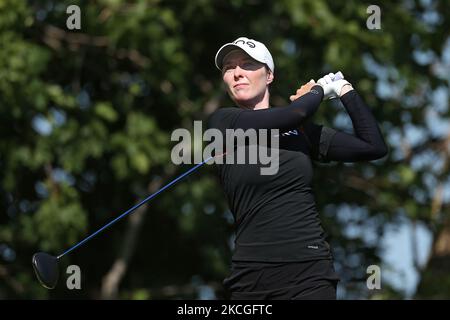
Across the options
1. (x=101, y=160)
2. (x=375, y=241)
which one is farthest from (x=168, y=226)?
(x=375, y=241)

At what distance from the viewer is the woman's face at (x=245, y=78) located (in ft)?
15.6

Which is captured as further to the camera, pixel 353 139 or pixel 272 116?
pixel 353 139

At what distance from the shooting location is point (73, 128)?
11117 mm

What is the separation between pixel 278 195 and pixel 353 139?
0.54m

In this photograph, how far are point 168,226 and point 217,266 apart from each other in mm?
1765

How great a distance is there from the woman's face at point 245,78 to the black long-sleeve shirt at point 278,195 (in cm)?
14

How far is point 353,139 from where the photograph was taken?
4.84 m

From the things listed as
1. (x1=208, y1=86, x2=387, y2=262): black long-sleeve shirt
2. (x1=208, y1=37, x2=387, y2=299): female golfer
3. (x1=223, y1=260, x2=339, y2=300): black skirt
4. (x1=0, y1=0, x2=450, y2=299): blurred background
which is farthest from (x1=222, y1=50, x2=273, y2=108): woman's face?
(x1=0, y1=0, x2=450, y2=299): blurred background
